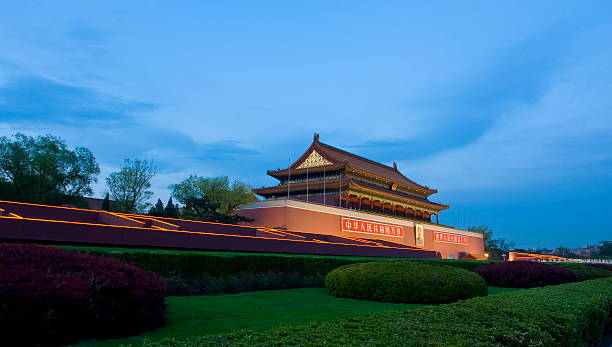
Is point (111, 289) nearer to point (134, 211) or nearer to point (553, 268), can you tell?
point (553, 268)

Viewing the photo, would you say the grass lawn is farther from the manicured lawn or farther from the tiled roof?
the tiled roof

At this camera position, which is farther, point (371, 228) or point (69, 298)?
point (371, 228)

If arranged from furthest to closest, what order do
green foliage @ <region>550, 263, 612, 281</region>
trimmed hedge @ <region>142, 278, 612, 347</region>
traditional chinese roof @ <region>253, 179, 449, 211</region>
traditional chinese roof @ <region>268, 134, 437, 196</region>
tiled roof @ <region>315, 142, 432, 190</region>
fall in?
tiled roof @ <region>315, 142, 432, 190</region>, traditional chinese roof @ <region>268, 134, 437, 196</region>, traditional chinese roof @ <region>253, 179, 449, 211</region>, green foliage @ <region>550, 263, 612, 281</region>, trimmed hedge @ <region>142, 278, 612, 347</region>

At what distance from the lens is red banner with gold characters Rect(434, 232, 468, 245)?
4533 cm

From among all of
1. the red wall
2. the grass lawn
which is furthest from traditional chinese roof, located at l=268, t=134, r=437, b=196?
the grass lawn

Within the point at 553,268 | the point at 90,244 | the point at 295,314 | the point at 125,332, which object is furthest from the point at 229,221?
the point at 125,332

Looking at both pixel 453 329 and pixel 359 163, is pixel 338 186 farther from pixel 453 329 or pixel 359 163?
pixel 453 329

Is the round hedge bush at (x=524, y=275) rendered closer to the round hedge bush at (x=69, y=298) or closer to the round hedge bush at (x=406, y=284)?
the round hedge bush at (x=406, y=284)

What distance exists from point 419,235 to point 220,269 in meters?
33.8

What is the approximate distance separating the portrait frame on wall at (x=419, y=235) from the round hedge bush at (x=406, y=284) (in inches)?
1241

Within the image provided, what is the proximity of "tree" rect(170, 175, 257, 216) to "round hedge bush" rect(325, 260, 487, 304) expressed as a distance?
2445 centimetres

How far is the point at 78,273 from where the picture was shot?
17.3 ft

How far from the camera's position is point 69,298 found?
15.5 ft

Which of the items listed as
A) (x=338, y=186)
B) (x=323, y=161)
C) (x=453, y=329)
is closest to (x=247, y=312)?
(x=453, y=329)
